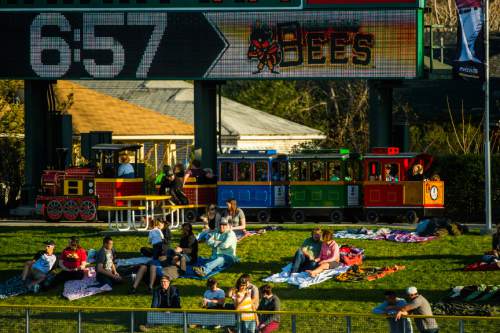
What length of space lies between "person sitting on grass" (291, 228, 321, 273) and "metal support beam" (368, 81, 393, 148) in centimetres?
1169

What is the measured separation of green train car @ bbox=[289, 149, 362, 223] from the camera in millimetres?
38594

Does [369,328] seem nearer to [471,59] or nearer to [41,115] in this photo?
[471,59]

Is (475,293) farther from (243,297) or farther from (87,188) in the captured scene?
(87,188)

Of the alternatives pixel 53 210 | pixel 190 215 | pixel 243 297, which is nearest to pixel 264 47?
pixel 190 215

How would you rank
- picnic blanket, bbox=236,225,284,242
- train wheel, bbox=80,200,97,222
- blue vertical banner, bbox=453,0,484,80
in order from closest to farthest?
picnic blanket, bbox=236,225,284,242
blue vertical banner, bbox=453,0,484,80
train wheel, bbox=80,200,97,222

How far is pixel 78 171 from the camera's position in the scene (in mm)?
39906

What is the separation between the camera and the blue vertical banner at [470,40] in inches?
1355

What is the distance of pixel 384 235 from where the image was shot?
3319 centimetres

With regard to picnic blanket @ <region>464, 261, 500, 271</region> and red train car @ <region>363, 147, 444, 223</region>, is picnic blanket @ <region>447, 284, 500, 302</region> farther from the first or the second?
red train car @ <region>363, 147, 444, 223</region>

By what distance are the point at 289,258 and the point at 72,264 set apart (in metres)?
4.86

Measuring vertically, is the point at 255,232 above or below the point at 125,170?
below

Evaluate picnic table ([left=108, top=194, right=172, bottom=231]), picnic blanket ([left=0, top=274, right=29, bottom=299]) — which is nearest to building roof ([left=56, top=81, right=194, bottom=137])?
picnic table ([left=108, top=194, right=172, bottom=231])

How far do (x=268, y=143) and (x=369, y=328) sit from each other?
4186 centimetres

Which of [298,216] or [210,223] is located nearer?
[210,223]
